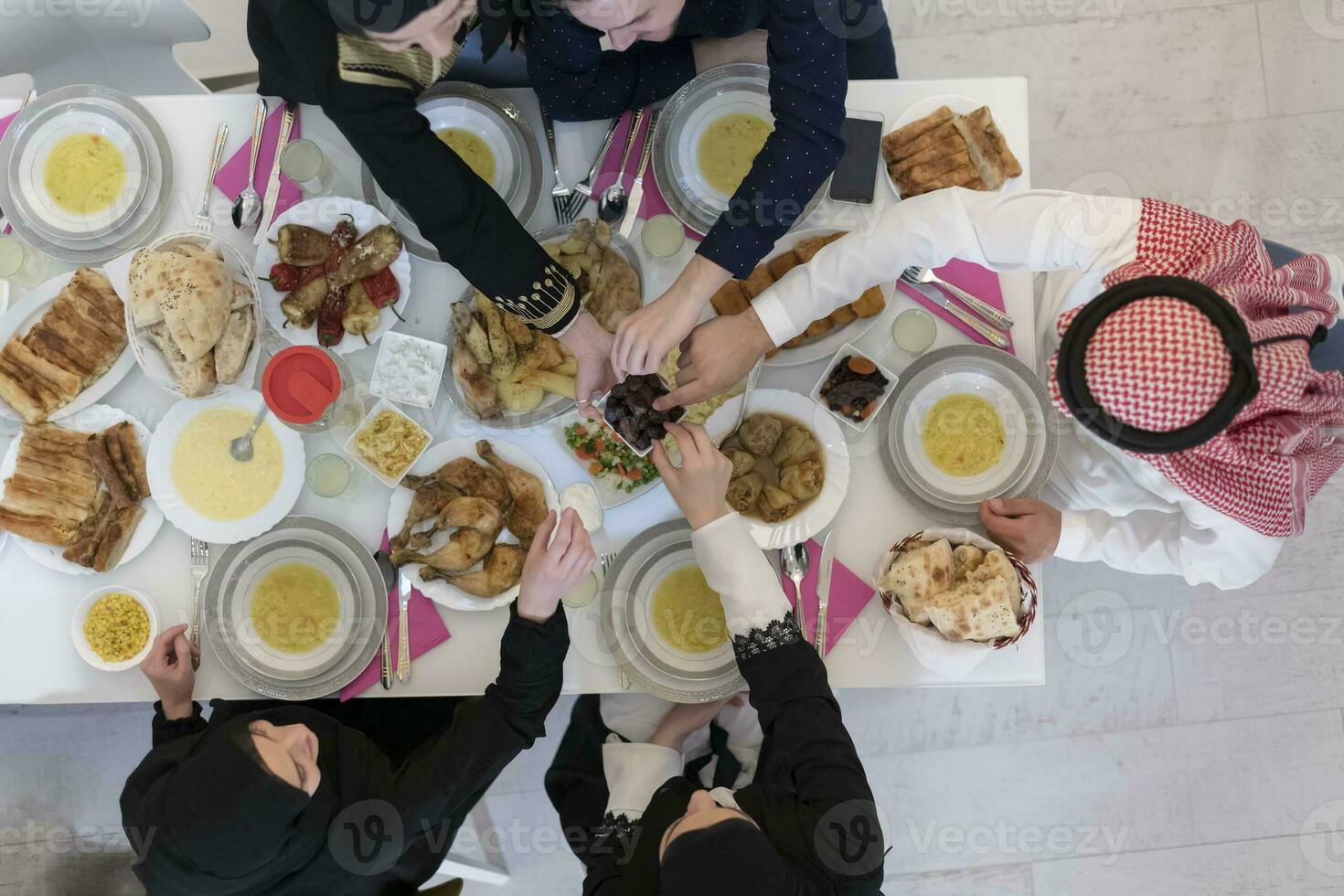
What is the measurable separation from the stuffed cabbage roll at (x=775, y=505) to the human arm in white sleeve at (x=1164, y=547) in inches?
22.9

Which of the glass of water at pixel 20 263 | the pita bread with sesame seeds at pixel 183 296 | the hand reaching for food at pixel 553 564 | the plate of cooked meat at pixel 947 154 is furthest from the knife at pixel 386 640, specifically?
the plate of cooked meat at pixel 947 154

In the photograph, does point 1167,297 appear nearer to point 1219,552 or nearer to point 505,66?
point 1219,552

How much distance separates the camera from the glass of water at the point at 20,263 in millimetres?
1766

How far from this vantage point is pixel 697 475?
1568 mm

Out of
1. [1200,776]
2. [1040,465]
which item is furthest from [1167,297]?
[1200,776]

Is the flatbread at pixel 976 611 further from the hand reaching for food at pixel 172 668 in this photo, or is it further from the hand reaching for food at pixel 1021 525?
the hand reaching for food at pixel 172 668

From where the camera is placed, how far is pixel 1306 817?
2641 millimetres

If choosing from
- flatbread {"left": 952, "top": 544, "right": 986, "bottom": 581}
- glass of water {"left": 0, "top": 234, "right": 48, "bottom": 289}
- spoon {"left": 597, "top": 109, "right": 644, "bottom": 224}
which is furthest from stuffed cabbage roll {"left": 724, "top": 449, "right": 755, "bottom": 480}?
glass of water {"left": 0, "top": 234, "right": 48, "bottom": 289}

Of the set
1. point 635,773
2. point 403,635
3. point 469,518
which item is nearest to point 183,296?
point 469,518

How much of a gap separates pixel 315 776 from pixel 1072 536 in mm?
1612

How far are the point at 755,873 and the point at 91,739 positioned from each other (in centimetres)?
245

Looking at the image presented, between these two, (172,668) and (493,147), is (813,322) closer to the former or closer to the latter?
(493,147)

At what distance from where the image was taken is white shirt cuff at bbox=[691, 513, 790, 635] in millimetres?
1581

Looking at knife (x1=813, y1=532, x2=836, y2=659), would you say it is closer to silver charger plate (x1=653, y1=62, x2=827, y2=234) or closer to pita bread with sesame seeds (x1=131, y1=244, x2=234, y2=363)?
silver charger plate (x1=653, y1=62, x2=827, y2=234)
